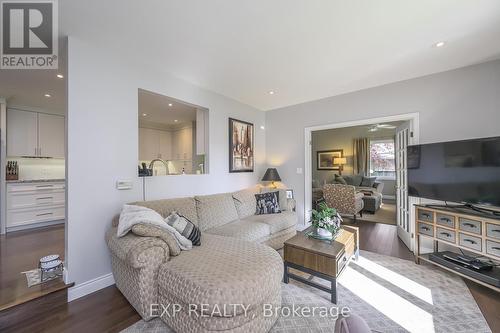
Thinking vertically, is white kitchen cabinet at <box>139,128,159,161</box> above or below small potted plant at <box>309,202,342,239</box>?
above

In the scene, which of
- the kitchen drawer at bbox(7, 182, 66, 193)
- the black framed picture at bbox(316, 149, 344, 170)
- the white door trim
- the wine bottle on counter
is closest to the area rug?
the white door trim

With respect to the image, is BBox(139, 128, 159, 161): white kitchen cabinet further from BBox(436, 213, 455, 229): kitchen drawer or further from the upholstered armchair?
BBox(436, 213, 455, 229): kitchen drawer

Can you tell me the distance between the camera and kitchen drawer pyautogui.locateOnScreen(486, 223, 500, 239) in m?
1.98

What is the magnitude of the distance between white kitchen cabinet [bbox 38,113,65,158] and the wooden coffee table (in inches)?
213

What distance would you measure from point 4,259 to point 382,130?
377 inches

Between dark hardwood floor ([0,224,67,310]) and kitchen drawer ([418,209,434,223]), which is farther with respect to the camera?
kitchen drawer ([418,209,434,223])

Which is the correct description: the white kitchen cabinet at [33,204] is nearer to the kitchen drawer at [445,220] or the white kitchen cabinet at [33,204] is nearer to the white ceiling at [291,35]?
the white ceiling at [291,35]

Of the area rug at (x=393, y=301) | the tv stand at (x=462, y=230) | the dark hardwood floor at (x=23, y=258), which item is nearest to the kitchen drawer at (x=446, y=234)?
the tv stand at (x=462, y=230)

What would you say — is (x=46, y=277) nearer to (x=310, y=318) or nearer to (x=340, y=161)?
(x=310, y=318)

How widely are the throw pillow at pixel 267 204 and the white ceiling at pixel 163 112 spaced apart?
2019 mm

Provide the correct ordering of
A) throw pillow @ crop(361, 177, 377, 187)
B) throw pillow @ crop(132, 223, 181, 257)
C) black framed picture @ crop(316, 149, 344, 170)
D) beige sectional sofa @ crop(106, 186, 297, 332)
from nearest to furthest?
beige sectional sofa @ crop(106, 186, 297, 332) < throw pillow @ crop(132, 223, 181, 257) < throw pillow @ crop(361, 177, 377, 187) < black framed picture @ crop(316, 149, 344, 170)

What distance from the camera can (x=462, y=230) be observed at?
7.32 feet

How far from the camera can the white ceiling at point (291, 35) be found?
171 centimetres

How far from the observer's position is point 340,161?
7738 mm
